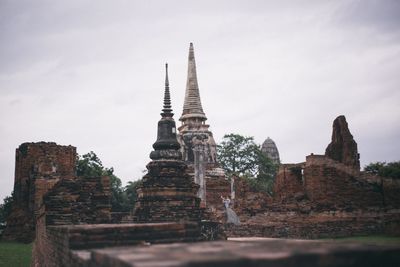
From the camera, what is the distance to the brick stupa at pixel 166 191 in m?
10.5

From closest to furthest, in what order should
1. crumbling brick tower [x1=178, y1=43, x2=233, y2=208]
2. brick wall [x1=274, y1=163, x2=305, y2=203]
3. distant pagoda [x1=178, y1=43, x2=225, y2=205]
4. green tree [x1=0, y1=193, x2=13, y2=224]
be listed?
brick wall [x1=274, y1=163, x2=305, y2=203] < green tree [x1=0, y1=193, x2=13, y2=224] < crumbling brick tower [x1=178, y1=43, x2=233, y2=208] < distant pagoda [x1=178, y1=43, x2=225, y2=205]

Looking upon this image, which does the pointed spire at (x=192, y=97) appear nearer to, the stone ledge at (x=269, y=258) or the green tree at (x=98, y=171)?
the green tree at (x=98, y=171)

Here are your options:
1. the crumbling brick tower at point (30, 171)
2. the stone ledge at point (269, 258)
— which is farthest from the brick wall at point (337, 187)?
the stone ledge at point (269, 258)

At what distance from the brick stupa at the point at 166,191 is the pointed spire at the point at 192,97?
67.7 ft

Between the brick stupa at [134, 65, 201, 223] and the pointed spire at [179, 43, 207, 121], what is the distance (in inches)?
813

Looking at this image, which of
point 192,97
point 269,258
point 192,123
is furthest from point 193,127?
point 269,258

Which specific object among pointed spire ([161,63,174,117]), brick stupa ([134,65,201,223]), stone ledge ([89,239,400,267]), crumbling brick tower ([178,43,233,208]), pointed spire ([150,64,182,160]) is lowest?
stone ledge ([89,239,400,267])

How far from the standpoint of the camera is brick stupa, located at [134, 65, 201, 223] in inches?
A: 415

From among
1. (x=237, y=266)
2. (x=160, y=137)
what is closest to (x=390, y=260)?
(x=237, y=266)

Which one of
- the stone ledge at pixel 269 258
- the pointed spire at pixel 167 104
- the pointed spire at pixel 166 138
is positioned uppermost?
the pointed spire at pixel 167 104

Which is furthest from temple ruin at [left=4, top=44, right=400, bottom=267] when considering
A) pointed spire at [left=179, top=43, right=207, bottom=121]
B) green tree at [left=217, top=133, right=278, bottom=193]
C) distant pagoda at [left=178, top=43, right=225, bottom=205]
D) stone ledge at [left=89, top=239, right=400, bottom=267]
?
green tree at [left=217, top=133, right=278, bottom=193]

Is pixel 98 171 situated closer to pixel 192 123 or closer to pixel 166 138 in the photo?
pixel 192 123

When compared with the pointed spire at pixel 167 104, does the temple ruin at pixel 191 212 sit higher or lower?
lower

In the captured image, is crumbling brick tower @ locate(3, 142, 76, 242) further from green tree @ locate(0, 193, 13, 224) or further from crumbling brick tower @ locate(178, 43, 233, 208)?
crumbling brick tower @ locate(178, 43, 233, 208)
